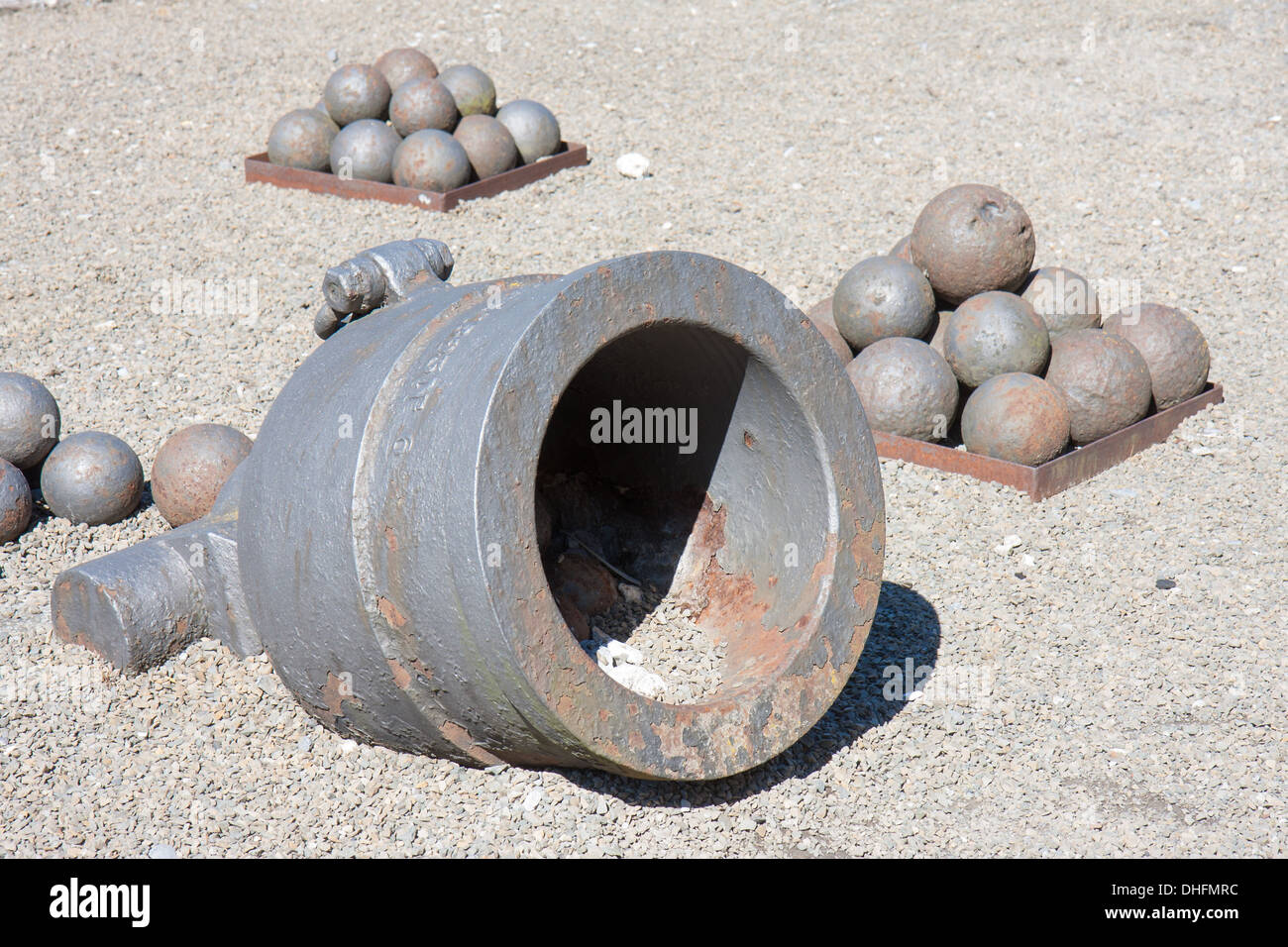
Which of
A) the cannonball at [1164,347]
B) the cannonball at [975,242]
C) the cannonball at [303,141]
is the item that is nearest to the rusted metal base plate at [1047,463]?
the cannonball at [1164,347]

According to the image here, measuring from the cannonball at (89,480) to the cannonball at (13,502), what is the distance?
0.13m

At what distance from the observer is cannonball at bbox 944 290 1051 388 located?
610 cm

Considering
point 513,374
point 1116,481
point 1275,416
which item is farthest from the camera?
point 1275,416

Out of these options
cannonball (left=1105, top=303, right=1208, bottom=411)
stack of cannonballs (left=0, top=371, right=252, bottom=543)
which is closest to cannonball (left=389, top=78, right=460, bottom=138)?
stack of cannonballs (left=0, top=371, right=252, bottom=543)

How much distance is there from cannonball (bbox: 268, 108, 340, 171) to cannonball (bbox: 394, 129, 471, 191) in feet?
2.27

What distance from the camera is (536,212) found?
902cm

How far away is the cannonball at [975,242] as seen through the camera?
6254mm

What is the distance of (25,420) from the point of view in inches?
205

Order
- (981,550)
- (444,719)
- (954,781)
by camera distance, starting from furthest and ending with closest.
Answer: (981,550) < (954,781) < (444,719)

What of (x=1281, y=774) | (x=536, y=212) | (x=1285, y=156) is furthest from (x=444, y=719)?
(x=1285, y=156)

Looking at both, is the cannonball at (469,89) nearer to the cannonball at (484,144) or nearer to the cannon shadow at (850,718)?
the cannonball at (484,144)

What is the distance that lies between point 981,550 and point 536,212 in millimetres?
4651

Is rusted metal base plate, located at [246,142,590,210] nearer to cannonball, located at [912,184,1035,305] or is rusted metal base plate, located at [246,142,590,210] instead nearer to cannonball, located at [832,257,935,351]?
cannonball, located at [832,257,935,351]

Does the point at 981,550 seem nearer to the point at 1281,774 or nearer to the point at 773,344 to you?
the point at 1281,774
